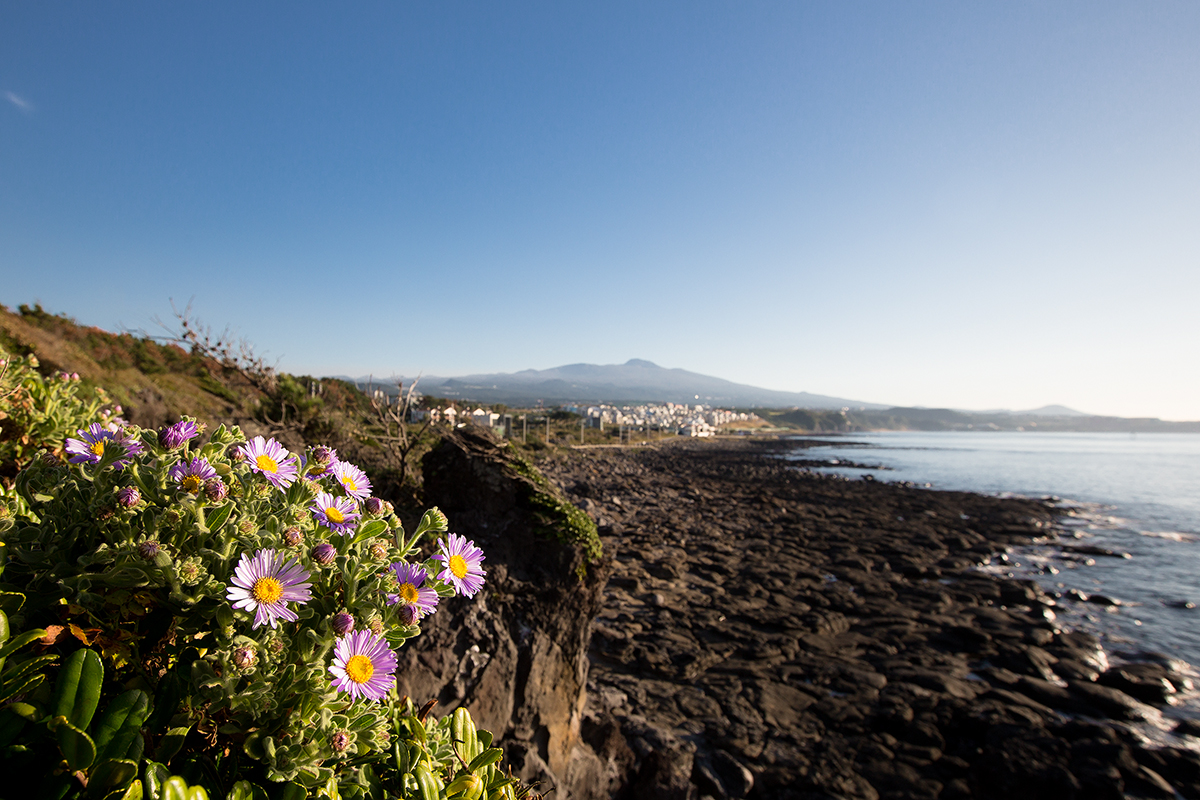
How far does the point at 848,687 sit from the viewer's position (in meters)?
7.80

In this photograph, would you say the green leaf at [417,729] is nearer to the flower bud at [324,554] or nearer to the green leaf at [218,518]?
the flower bud at [324,554]

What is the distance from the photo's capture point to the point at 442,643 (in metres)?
3.92

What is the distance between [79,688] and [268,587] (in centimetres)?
37

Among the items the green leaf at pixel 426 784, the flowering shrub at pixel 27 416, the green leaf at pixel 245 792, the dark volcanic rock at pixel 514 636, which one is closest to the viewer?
the green leaf at pixel 245 792

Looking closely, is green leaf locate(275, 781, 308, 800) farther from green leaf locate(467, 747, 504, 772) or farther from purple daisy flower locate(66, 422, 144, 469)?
purple daisy flower locate(66, 422, 144, 469)

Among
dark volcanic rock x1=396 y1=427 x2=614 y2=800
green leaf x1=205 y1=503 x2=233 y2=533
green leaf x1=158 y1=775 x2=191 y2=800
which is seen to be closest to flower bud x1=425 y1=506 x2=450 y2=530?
green leaf x1=205 y1=503 x2=233 y2=533

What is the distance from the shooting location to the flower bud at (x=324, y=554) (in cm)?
136

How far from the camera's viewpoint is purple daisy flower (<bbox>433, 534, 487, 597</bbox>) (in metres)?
1.64

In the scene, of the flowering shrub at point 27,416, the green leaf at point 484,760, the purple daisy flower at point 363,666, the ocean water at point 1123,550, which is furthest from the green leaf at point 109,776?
the ocean water at point 1123,550

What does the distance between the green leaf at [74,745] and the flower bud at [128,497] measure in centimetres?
43

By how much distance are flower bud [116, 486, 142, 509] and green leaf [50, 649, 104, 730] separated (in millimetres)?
306

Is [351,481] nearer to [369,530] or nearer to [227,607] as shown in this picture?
[369,530]

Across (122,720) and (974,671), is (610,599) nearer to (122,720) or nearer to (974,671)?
(974,671)

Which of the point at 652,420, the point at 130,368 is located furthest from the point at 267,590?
the point at 652,420
